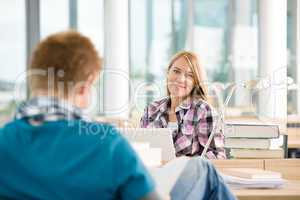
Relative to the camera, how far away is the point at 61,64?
1.52m

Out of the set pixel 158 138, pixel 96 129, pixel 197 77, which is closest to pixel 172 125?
pixel 197 77

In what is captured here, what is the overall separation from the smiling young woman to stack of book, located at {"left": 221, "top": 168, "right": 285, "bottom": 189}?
842 mm

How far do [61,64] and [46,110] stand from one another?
0.12 metres

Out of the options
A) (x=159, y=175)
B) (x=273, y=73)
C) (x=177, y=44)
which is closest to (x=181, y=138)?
(x=159, y=175)

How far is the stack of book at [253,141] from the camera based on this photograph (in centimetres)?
280

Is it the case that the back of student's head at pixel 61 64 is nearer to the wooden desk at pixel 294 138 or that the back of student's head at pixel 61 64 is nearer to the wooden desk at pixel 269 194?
the wooden desk at pixel 269 194

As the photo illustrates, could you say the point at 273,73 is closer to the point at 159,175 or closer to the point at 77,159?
the point at 159,175

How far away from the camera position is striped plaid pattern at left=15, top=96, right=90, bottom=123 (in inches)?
59.3

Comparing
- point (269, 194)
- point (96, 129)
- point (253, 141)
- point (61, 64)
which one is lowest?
point (269, 194)

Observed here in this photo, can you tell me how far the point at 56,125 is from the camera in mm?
1489

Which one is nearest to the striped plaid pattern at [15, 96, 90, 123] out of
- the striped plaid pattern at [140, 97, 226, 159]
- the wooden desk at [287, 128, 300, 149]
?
the striped plaid pattern at [140, 97, 226, 159]

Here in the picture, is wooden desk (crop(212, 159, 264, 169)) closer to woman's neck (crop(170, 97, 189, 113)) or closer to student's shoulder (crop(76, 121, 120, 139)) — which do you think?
woman's neck (crop(170, 97, 189, 113))

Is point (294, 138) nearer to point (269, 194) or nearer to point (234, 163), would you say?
point (234, 163)

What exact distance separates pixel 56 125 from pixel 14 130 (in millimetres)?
103
